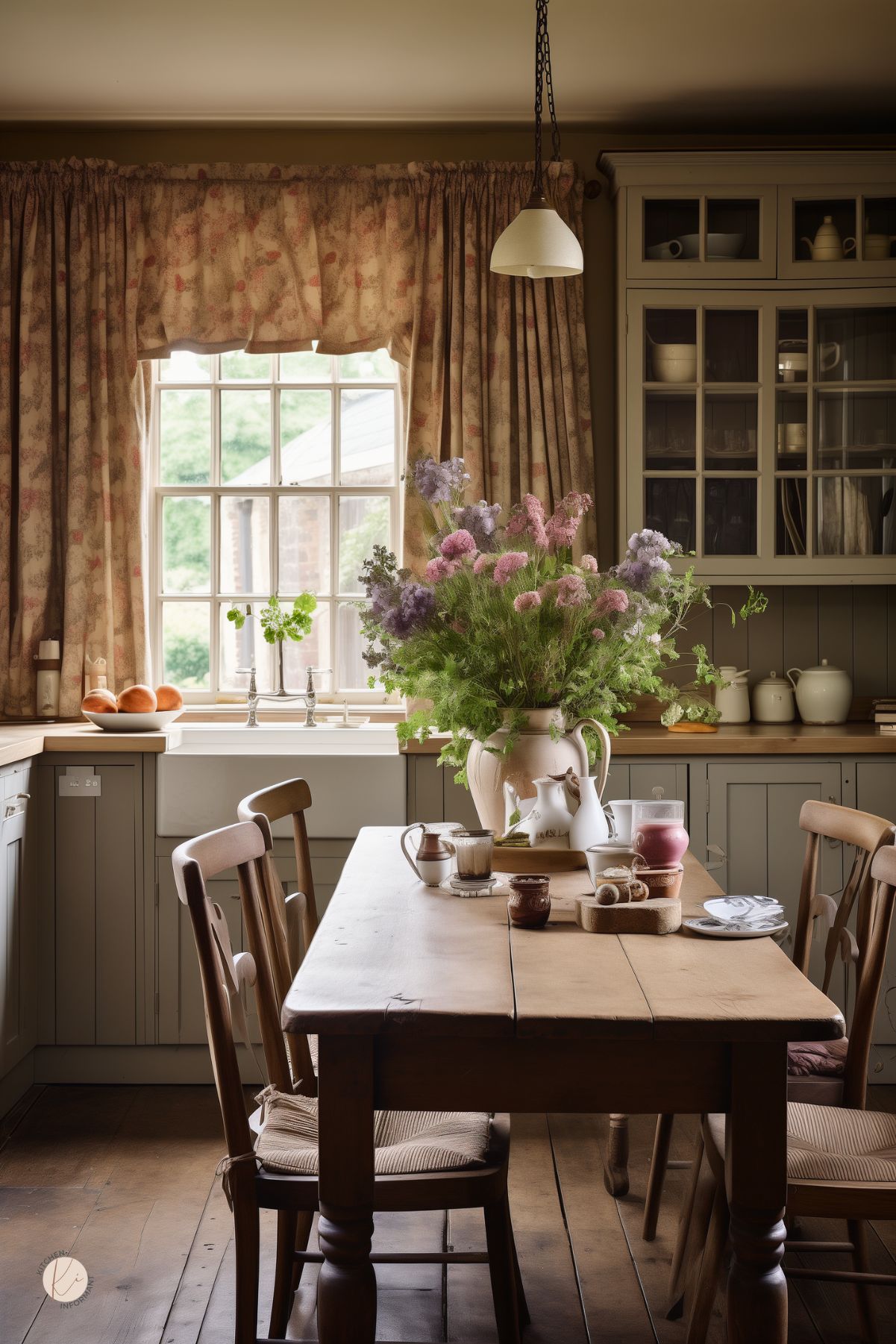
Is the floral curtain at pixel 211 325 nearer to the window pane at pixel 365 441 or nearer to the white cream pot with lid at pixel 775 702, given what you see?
the window pane at pixel 365 441

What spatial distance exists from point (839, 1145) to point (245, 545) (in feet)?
9.53

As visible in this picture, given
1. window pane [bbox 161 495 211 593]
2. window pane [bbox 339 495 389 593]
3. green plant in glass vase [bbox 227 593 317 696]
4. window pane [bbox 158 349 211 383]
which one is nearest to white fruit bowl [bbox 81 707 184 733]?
green plant in glass vase [bbox 227 593 317 696]

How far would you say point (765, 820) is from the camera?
338 cm

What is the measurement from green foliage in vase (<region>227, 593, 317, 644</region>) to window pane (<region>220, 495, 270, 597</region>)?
0.62 feet

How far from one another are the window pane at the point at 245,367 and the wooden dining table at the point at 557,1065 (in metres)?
2.94

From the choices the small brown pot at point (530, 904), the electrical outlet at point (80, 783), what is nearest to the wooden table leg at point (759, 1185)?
the small brown pot at point (530, 904)

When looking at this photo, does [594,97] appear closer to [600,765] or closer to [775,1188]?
[600,765]

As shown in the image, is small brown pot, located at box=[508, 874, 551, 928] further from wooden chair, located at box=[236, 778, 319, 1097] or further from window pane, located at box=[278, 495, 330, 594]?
window pane, located at box=[278, 495, 330, 594]

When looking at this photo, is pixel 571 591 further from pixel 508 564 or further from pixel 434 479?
pixel 434 479

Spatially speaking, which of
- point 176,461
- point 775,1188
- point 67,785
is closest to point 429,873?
point 775,1188

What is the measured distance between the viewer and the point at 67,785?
133 inches

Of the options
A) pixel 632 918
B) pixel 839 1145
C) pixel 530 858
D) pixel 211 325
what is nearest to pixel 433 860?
pixel 530 858

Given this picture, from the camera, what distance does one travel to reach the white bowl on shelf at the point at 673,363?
12.1ft

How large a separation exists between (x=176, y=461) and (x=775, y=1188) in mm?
3289
